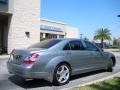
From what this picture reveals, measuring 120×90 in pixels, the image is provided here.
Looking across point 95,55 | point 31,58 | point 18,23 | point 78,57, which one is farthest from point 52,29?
point 31,58

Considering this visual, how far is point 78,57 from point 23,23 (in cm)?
1472

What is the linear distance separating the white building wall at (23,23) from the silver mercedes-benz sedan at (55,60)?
1363 centimetres

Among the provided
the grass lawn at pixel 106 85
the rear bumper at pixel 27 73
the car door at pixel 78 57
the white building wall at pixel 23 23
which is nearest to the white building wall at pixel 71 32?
the white building wall at pixel 23 23

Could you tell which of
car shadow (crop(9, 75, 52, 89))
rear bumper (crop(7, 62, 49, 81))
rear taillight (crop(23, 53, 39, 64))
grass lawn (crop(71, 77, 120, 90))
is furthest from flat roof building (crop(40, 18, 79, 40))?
rear taillight (crop(23, 53, 39, 64))

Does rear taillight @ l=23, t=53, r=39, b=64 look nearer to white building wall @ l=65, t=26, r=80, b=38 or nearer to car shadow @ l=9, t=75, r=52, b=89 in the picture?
car shadow @ l=9, t=75, r=52, b=89

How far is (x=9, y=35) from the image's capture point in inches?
837

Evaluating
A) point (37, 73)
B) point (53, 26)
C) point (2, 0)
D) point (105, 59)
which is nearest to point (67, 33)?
point (53, 26)

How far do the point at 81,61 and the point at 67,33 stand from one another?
37.8 m

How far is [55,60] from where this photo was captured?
23.0 feet

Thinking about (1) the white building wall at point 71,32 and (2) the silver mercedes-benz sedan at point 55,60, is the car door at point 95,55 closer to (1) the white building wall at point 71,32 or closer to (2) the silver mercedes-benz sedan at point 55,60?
(2) the silver mercedes-benz sedan at point 55,60

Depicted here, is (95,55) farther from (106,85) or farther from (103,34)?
(103,34)

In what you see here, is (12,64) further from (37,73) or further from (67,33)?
(67,33)

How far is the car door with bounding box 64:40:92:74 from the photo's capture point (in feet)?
25.4

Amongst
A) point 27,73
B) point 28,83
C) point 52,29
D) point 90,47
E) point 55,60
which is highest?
point 52,29
